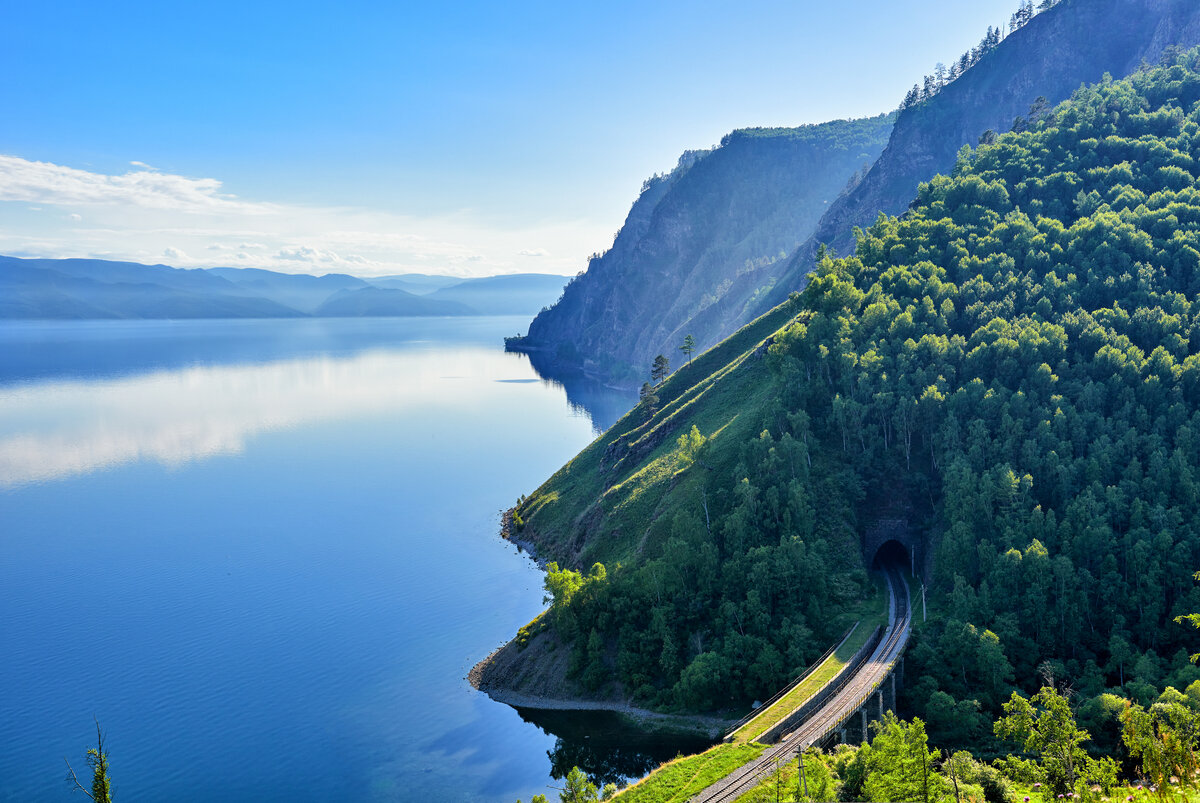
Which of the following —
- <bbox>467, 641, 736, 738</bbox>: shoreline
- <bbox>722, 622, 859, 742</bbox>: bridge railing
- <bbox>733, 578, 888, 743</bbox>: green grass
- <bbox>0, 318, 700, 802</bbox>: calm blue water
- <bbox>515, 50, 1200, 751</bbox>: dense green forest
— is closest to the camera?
<bbox>733, 578, 888, 743</bbox>: green grass

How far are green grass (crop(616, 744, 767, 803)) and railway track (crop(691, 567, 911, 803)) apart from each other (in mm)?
750

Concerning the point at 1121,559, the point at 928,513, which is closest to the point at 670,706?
the point at 928,513

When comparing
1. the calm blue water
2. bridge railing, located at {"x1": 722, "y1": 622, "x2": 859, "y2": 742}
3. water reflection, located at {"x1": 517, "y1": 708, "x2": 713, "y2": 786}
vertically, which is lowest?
water reflection, located at {"x1": 517, "y1": 708, "x2": 713, "y2": 786}

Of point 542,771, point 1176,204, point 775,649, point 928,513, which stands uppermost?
point 1176,204

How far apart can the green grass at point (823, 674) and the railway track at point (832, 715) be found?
4.33 ft

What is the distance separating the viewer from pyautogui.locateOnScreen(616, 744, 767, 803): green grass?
52.6 m

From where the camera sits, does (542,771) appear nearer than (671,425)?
Yes

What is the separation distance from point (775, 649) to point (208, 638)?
66.6 meters

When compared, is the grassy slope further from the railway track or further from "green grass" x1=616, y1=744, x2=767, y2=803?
"green grass" x1=616, y1=744, x2=767, y2=803

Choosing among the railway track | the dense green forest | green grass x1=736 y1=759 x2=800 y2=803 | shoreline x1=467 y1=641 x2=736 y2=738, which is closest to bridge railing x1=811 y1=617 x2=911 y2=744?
the railway track

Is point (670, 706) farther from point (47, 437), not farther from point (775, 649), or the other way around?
point (47, 437)

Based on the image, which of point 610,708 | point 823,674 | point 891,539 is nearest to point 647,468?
point 891,539

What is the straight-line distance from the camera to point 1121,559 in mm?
75438

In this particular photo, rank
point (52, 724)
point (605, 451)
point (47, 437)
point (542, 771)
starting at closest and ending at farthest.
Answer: point (542, 771) < point (52, 724) < point (605, 451) < point (47, 437)
